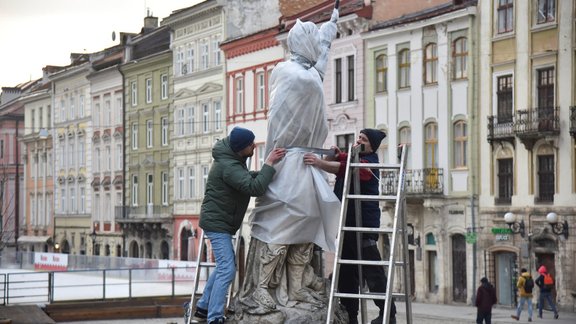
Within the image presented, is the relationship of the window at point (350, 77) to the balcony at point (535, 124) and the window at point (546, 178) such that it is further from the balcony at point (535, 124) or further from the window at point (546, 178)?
the window at point (546, 178)

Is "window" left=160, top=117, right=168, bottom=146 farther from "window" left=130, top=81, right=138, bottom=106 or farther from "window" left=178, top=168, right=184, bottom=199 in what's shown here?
"window" left=130, top=81, right=138, bottom=106

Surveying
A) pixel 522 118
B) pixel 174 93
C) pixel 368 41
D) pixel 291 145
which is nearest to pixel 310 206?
pixel 291 145

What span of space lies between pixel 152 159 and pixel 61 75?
15378mm

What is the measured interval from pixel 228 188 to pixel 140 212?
2523 inches

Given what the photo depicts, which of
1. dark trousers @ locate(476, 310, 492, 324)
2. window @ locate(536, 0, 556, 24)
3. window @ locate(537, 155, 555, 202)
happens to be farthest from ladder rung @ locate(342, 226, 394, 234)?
window @ locate(536, 0, 556, 24)

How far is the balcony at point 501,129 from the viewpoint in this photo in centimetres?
4419

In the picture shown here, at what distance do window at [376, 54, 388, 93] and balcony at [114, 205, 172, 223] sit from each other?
21538 millimetres

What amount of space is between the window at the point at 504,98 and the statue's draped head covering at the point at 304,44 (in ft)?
108

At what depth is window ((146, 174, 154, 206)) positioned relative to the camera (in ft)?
245

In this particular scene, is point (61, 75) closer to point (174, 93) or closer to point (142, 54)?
point (142, 54)

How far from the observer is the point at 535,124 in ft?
140

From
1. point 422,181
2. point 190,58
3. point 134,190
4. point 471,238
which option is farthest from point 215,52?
point 471,238

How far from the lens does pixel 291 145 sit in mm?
11750

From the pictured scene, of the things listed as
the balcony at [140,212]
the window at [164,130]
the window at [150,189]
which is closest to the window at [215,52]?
the window at [164,130]
